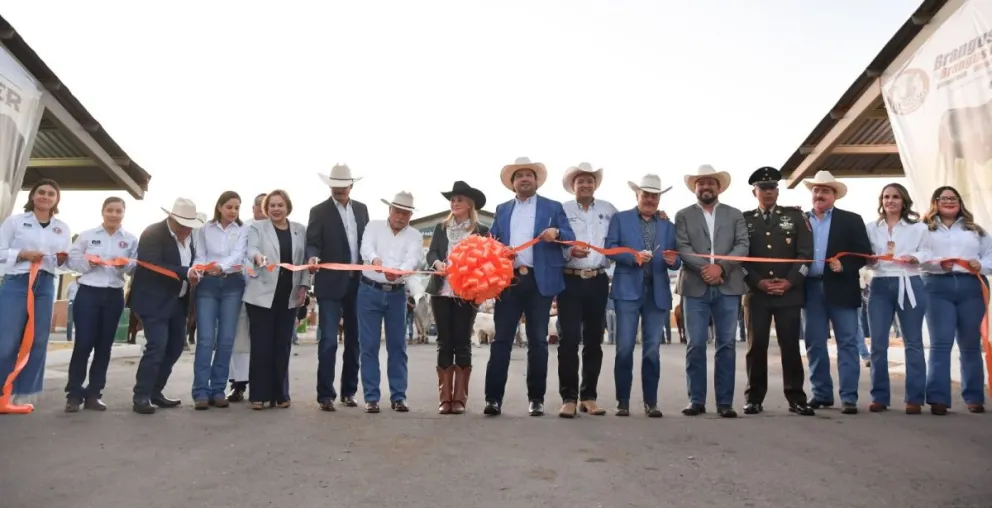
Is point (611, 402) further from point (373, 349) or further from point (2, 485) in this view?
point (2, 485)

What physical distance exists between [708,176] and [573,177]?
49.1 inches

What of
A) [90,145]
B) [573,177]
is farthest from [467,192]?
[90,145]

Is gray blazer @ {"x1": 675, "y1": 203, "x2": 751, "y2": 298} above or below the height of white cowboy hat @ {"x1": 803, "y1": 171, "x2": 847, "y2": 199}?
below

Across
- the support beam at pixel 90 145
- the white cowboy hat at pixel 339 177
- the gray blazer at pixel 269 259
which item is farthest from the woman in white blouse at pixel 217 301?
the support beam at pixel 90 145

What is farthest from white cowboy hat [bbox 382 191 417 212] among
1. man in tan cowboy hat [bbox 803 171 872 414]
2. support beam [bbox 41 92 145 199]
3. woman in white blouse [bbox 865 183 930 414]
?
support beam [bbox 41 92 145 199]

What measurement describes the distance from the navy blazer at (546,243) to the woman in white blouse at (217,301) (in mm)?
2524

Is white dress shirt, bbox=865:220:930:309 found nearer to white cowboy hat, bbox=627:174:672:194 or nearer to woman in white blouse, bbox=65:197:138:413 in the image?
white cowboy hat, bbox=627:174:672:194

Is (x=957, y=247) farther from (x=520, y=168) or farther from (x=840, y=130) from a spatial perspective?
(x=840, y=130)

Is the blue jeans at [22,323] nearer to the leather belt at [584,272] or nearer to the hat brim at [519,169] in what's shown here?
the hat brim at [519,169]

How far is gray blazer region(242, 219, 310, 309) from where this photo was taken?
23.9ft

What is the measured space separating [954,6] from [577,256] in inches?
278

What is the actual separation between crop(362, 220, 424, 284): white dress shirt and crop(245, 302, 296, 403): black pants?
984 millimetres

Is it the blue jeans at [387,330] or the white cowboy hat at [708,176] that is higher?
the white cowboy hat at [708,176]

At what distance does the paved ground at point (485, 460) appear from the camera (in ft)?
11.9
